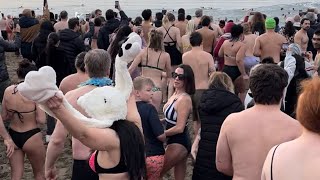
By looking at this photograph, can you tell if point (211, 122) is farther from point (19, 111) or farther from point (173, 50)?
point (173, 50)

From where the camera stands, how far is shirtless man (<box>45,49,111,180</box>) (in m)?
3.70

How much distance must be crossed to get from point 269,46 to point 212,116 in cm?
393

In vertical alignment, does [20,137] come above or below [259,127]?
below

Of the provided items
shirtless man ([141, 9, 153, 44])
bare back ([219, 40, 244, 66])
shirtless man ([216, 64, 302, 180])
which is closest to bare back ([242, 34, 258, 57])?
bare back ([219, 40, 244, 66])

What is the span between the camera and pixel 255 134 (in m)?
2.99

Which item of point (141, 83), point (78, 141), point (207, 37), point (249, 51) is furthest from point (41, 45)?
point (78, 141)

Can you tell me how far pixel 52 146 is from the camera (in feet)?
12.3

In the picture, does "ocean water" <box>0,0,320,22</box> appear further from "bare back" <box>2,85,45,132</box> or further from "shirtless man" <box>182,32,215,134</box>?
"bare back" <box>2,85,45,132</box>

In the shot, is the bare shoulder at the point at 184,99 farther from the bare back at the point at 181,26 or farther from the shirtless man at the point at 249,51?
the bare back at the point at 181,26

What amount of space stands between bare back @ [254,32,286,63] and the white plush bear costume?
4.63 meters

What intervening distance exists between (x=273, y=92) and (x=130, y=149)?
2.92 feet

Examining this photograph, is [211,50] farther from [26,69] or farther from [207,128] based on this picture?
[207,128]

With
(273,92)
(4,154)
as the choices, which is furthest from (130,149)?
(4,154)

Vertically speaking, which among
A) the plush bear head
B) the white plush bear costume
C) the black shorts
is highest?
the plush bear head
